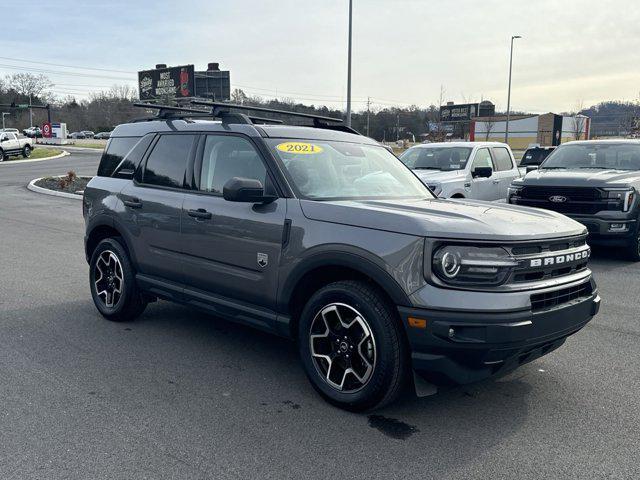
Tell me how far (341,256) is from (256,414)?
1145 millimetres

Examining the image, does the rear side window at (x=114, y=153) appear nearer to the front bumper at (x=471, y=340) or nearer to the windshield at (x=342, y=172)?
the windshield at (x=342, y=172)

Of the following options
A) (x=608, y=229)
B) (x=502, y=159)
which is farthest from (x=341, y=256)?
(x=502, y=159)

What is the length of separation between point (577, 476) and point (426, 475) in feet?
2.55

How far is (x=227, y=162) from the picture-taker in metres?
4.76

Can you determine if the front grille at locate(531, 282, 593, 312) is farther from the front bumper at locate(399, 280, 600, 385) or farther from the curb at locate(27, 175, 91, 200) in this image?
the curb at locate(27, 175, 91, 200)

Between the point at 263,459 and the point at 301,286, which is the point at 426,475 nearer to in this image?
the point at 263,459

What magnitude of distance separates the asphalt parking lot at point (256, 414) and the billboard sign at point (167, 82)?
46.6 meters

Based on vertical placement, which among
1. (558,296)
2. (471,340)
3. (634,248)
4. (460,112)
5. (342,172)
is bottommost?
(634,248)

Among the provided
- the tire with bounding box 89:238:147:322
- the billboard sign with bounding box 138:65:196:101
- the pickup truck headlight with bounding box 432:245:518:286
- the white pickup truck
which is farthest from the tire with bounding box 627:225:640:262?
the billboard sign with bounding box 138:65:196:101

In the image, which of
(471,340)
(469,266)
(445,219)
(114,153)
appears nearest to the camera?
(471,340)

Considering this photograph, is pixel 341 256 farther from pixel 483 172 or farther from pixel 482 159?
pixel 482 159

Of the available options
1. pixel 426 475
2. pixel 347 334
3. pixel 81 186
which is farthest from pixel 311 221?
pixel 81 186

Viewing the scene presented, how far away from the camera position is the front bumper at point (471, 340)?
3314 millimetres

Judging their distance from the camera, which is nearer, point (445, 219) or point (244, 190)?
point (445, 219)
